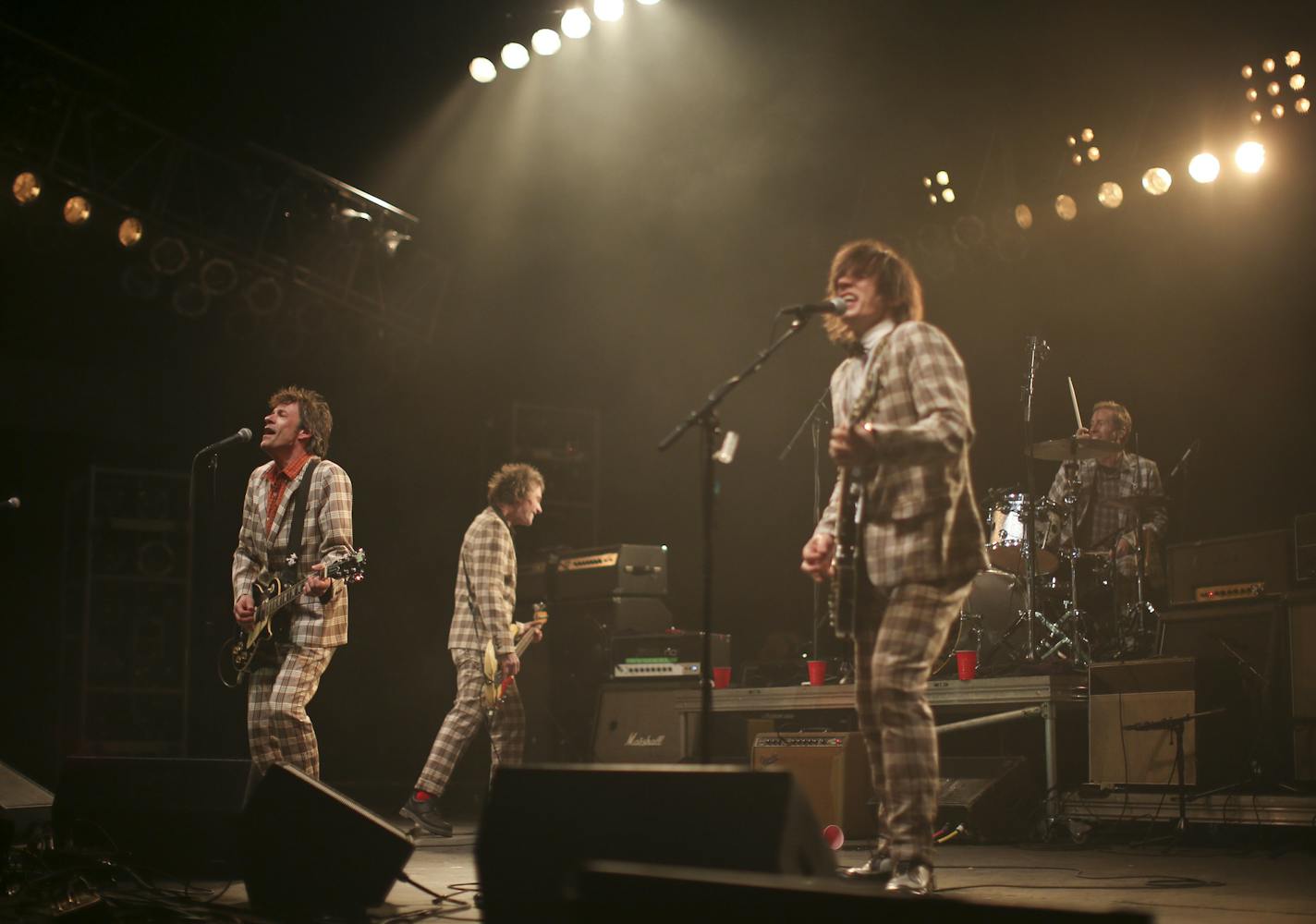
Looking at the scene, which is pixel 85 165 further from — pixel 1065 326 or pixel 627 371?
pixel 1065 326

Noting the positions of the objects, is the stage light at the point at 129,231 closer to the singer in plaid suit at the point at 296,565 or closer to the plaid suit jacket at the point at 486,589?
the plaid suit jacket at the point at 486,589

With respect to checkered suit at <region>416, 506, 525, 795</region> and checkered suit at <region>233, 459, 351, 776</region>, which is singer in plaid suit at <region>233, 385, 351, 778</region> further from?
checkered suit at <region>416, 506, 525, 795</region>

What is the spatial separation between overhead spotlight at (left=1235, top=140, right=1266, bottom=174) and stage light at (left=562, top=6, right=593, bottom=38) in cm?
466

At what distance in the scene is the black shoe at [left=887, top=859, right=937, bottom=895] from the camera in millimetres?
3645

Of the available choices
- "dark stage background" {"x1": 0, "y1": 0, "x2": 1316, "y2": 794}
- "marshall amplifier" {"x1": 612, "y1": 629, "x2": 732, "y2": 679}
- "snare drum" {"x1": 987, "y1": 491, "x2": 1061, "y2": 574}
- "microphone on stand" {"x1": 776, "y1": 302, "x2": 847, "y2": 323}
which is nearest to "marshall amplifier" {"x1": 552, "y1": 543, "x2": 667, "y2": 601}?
"marshall amplifier" {"x1": 612, "y1": 629, "x2": 732, "y2": 679}

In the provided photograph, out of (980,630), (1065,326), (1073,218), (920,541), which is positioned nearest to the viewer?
(920,541)

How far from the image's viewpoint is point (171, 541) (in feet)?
33.3

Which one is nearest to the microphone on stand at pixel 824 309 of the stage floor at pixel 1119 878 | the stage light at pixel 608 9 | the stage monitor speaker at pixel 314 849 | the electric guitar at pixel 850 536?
the electric guitar at pixel 850 536

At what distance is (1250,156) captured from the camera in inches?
343

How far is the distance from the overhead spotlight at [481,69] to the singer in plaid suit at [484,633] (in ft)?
11.6

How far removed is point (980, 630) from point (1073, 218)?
3381 millimetres

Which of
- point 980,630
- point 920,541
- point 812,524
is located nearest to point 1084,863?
point 920,541

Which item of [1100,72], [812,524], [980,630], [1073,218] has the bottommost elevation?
[980,630]

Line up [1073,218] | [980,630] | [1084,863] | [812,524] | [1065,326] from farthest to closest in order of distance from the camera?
[812,524] < [1065,326] < [1073,218] < [980,630] < [1084,863]
